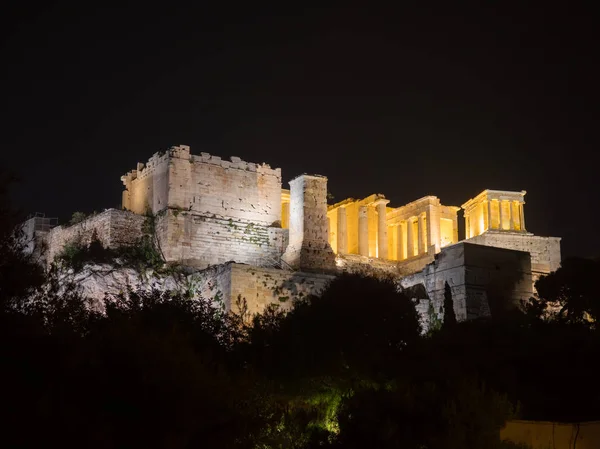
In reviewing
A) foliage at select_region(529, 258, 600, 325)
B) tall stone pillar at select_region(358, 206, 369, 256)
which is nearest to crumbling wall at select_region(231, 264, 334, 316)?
foliage at select_region(529, 258, 600, 325)

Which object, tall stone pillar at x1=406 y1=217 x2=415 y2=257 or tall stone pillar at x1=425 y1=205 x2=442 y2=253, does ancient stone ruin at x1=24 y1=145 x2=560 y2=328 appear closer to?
tall stone pillar at x1=425 y1=205 x2=442 y2=253

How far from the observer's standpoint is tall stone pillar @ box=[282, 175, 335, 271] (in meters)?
37.4

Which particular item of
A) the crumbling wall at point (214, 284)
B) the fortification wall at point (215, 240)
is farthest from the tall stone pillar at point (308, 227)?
the crumbling wall at point (214, 284)

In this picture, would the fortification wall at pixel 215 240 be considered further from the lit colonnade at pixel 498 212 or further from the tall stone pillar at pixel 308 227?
the lit colonnade at pixel 498 212

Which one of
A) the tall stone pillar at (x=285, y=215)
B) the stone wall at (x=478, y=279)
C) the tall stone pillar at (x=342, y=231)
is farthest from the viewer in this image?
the tall stone pillar at (x=342, y=231)

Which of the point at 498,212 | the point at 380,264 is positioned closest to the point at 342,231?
the point at 380,264

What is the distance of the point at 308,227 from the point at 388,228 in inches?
435

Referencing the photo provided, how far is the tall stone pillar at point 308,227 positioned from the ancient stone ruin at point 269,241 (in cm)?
4

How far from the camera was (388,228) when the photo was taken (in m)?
48.1

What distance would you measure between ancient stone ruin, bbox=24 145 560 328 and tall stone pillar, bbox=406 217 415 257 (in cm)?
61


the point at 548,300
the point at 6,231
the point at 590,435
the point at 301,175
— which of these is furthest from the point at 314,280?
the point at 6,231

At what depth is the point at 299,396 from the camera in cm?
2234

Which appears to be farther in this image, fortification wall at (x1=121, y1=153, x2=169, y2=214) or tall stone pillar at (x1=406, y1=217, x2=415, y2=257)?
tall stone pillar at (x1=406, y1=217, x2=415, y2=257)

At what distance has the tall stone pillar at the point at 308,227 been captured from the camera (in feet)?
123
